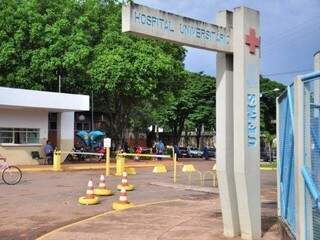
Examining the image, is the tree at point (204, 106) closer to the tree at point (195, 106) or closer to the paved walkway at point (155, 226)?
the tree at point (195, 106)

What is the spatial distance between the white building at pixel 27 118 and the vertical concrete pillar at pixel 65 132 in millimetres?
1041

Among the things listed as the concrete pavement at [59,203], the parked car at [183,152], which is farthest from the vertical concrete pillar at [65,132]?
the parked car at [183,152]

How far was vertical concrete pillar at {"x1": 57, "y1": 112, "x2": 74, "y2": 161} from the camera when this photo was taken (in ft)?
126

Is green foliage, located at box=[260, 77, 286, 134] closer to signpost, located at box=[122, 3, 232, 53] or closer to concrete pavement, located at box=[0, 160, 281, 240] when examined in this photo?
concrete pavement, located at box=[0, 160, 281, 240]

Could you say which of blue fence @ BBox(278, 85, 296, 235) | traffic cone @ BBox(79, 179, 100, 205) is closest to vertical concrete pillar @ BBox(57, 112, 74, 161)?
traffic cone @ BBox(79, 179, 100, 205)

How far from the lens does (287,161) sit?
30.1 feet

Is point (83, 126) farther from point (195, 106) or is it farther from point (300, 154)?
point (300, 154)

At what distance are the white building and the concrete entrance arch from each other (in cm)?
2405

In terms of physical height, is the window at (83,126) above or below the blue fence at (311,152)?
above

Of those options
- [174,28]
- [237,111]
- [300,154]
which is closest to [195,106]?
[237,111]

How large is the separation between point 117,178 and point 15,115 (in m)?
13.0

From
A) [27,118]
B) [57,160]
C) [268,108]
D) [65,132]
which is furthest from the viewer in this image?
[268,108]

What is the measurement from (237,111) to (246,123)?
25cm

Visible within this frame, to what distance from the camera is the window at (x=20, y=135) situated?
113ft
